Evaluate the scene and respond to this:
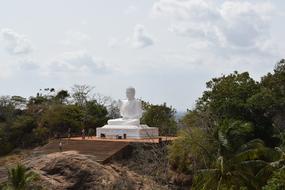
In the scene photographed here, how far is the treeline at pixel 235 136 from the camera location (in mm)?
23891

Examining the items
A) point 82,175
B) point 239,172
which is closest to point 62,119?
point 82,175

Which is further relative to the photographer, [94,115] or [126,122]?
[94,115]

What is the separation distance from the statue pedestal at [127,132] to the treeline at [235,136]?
299cm

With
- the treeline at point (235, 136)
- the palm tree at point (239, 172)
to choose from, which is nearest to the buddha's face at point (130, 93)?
the treeline at point (235, 136)

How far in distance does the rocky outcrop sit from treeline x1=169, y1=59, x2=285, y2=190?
330cm

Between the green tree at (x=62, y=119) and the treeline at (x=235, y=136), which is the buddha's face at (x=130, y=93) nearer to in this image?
the treeline at (x=235, y=136)

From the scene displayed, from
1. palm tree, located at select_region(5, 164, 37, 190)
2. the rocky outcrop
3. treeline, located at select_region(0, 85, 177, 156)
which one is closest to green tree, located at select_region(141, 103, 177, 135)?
treeline, located at select_region(0, 85, 177, 156)

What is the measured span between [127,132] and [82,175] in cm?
839

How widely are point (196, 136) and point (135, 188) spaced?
16.3 ft

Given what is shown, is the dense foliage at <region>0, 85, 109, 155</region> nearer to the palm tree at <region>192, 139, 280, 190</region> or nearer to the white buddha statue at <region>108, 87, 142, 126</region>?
A: the white buddha statue at <region>108, 87, 142, 126</region>

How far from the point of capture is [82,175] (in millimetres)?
31609

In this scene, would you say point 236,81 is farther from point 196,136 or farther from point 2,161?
point 2,161

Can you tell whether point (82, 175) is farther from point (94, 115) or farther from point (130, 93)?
point (94, 115)

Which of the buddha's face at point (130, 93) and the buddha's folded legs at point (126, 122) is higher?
the buddha's face at point (130, 93)
